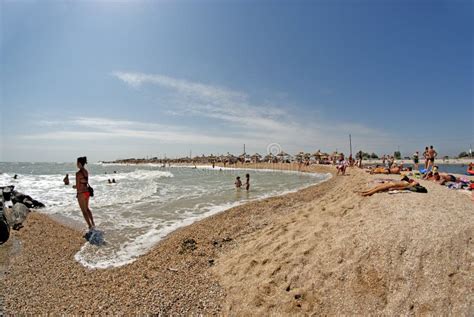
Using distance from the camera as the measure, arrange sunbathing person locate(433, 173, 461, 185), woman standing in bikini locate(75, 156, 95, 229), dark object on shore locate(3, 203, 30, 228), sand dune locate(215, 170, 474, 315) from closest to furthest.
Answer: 1. sand dune locate(215, 170, 474, 315)
2. woman standing in bikini locate(75, 156, 95, 229)
3. dark object on shore locate(3, 203, 30, 228)
4. sunbathing person locate(433, 173, 461, 185)

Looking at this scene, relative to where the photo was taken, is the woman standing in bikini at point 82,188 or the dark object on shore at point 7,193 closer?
the woman standing in bikini at point 82,188

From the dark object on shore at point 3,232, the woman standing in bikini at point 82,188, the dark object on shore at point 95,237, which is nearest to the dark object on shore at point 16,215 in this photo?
the dark object on shore at point 3,232

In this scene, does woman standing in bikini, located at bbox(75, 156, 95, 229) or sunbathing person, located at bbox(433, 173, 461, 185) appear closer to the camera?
woman standing in bikini, located at bbox(75, 156, 95, 229)

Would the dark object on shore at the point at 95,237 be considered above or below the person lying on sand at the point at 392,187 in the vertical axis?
below

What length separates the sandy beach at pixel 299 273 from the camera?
2.85 m

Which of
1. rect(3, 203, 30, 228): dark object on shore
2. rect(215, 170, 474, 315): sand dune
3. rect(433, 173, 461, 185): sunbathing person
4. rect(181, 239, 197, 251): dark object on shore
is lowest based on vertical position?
rect(181, 239, 197, 251): dark object on shore

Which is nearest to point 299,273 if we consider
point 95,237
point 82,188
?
point 95,237

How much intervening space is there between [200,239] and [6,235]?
4.59 metres

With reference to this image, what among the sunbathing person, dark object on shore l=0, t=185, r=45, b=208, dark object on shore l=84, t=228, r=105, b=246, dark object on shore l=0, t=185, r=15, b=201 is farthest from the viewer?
dark object on shore l=0, t=185, r=45, b=208

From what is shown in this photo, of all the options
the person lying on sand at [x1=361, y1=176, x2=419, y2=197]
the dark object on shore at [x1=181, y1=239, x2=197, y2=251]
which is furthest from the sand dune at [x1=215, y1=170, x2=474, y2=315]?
the person lying on sand at [x1=361, y1=176, x2=419, y2=197]

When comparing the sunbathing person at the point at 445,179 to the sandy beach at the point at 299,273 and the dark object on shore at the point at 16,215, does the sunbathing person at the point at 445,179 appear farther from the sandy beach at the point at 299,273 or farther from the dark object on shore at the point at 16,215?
the dark object on shore at the point at 16,215

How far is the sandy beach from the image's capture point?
2852 mm

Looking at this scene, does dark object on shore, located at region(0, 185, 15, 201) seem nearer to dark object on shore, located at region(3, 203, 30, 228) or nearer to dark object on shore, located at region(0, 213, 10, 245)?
dark object on shore, located at region(3, 203, 30, 228)

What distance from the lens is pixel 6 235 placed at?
5.59 metres
